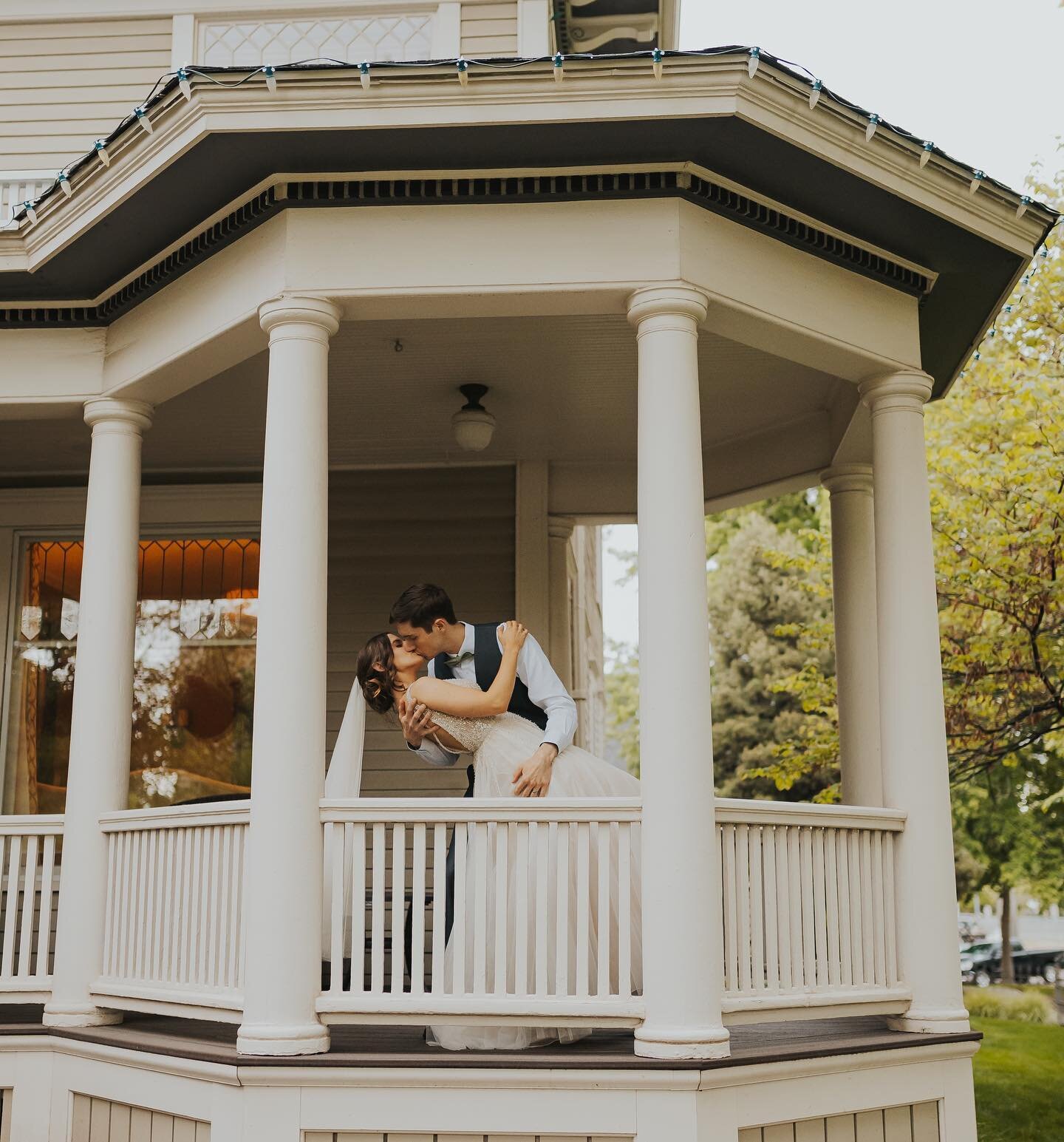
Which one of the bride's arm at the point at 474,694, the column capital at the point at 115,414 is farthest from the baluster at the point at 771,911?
the column capital at the point at 115,414

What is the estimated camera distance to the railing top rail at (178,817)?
5.26 meters

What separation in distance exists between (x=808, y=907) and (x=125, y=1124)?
2.98 metres

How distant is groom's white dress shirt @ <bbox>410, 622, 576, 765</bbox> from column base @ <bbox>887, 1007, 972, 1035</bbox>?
1.88 metres

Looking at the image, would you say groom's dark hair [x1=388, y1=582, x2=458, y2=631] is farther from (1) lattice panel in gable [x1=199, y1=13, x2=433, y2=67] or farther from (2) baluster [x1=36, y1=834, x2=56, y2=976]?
(1) lattice panel in gable [x1=199, y1=13, x2=433, y2=67]

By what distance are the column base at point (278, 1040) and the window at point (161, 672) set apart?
4041mm

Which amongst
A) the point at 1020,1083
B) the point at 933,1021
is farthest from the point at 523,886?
the point at 1020,1083

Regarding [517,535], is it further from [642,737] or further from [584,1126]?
[584,1126]

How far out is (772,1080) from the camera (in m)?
4.88

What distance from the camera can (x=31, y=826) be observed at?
6.47 metres

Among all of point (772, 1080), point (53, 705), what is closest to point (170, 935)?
point (772, 1080)

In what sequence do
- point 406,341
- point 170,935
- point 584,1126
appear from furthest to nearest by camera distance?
point 406,341, point 170,935, point 584,1126

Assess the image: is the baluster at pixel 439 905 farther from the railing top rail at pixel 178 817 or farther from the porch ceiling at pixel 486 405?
the porch ceiling at pixel 486 405

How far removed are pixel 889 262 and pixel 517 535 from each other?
3447 mm

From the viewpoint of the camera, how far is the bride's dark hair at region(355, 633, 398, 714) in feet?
17.9
